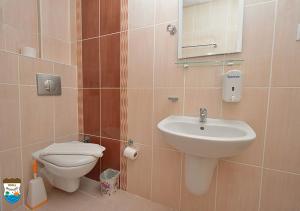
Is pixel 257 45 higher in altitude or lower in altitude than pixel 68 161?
higher

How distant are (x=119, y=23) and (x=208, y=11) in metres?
0.73

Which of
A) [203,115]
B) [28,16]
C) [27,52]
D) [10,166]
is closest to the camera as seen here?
[203,115]

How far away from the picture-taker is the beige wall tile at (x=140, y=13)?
1242mm

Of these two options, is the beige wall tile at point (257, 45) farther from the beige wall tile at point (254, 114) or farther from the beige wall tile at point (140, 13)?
the beige wall tile at point (140, 13)

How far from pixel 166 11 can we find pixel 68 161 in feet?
4.29

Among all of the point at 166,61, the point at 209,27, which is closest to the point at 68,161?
the point at 166,61

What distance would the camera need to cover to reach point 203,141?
0.72m

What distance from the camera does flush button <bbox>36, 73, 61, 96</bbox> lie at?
132cm

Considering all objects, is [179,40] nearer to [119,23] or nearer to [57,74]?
[119,23]

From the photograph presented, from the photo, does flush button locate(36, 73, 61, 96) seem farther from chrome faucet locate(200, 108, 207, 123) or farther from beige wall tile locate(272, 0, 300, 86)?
beige wall tile locate(272, 0, 300, 86)

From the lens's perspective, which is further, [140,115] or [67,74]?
[67,74]

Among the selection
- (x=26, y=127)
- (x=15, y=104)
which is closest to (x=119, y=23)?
(x=15, y=104)

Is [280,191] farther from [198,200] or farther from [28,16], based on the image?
[28,16]

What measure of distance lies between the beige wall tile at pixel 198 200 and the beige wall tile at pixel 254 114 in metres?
0.30
